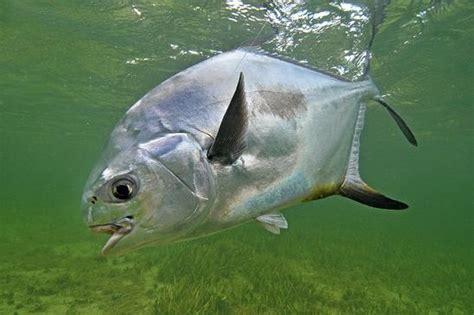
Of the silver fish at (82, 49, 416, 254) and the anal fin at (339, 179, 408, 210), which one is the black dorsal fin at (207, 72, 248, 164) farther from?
the anal fin at (339, 179, 408, 210)

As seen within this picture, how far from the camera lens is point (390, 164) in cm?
6128

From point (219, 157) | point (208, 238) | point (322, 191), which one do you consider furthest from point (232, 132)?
point (208, 238)

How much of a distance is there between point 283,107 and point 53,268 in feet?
38.7

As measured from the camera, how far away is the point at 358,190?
163 centimetres

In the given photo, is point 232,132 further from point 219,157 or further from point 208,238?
point 208,238

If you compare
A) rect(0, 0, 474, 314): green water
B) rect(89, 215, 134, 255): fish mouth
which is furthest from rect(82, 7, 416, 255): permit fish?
rect(0, 0, 474, 314): green water

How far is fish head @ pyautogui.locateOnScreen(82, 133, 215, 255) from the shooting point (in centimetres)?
122

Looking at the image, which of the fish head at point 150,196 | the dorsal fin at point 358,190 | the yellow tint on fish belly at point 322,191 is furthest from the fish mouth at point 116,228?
the dorsal fin at point 358,190

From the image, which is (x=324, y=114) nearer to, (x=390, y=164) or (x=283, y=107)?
(x=283, y=107)

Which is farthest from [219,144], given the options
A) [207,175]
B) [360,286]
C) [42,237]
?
[42,237]

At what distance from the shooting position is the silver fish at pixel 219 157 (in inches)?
48.3

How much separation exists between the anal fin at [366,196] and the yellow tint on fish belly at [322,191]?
0.11 ft

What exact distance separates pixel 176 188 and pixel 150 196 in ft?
0.28

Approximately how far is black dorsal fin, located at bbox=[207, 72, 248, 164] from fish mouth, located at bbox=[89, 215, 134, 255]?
333 mm
